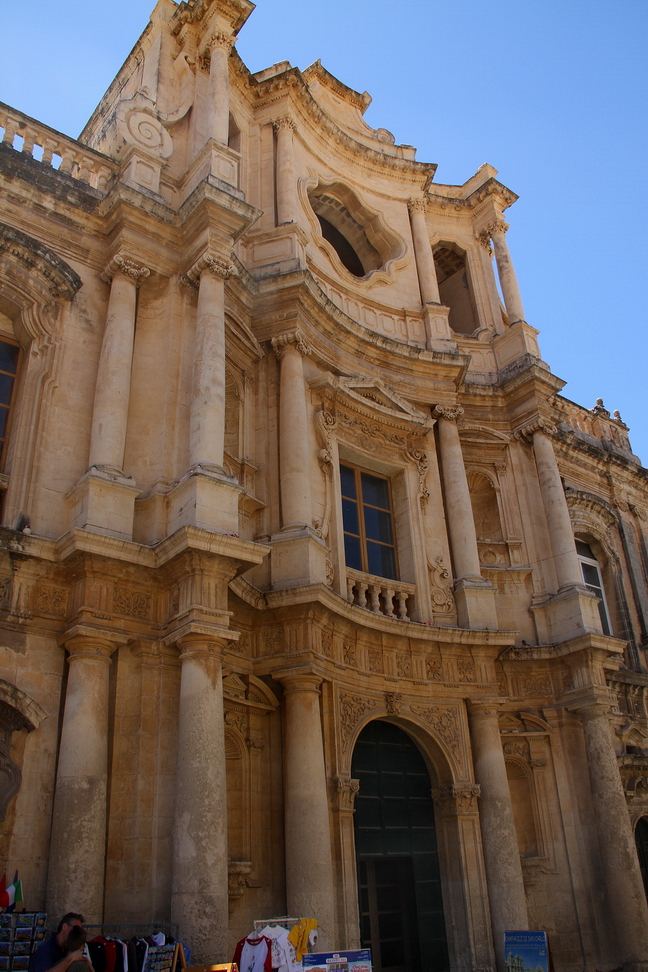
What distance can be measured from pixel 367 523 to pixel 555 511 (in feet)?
12.1

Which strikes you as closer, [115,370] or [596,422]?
[115,370]

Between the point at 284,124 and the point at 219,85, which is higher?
the point at 284,124

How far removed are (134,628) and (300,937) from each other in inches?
133

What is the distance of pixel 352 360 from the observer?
1460 cm

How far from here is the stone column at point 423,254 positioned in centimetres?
1706

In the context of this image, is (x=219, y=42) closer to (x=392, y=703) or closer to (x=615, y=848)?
(x=392, y=703)

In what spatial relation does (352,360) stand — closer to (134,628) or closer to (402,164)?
(402,164)

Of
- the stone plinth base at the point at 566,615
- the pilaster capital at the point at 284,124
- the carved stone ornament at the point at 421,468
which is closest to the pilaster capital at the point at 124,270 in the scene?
the carved stone ornament at the point at 421,468

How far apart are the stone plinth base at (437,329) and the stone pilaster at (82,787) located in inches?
379

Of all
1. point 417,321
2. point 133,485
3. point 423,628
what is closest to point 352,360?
point 417,321

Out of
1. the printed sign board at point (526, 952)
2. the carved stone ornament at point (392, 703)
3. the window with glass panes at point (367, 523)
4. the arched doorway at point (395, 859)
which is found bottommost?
the printed sign board at point (526, 952)

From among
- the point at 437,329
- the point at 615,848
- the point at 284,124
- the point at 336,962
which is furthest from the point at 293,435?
the point at 615,848

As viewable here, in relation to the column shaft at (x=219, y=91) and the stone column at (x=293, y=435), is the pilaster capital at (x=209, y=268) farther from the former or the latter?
the column shaft at (x=219, y=91)

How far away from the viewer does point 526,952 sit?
10305 millimetres
